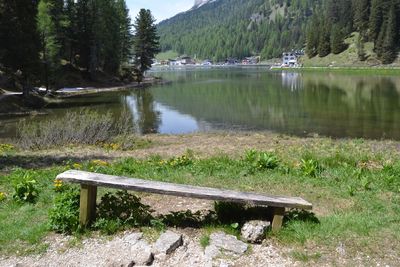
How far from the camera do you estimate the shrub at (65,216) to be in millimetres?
6895

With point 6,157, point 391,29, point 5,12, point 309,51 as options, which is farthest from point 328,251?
point 309,51

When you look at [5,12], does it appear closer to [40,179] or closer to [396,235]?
[40,179]

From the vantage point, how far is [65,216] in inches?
272

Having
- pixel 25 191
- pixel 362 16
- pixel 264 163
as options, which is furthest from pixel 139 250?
pixel 362 16

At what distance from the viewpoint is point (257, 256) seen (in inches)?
243

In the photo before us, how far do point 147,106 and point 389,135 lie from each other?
24429 millimetres

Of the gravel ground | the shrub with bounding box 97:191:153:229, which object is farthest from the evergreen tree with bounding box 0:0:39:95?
the gravel ground

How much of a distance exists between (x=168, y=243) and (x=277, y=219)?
1734 millimetres

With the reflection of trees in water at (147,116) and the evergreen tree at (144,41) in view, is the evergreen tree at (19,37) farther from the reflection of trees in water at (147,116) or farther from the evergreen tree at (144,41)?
the evergreen tree at (144,41)

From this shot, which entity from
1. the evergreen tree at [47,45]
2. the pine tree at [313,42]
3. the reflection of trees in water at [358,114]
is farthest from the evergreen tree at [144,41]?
the pine tree at [313,42]

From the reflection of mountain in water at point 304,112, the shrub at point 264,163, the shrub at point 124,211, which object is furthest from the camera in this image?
the reflection of mountain in water at point 304,112

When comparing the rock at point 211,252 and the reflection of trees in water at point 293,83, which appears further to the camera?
the reflection of trees in water at point 293,83

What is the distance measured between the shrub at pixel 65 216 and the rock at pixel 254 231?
269cm

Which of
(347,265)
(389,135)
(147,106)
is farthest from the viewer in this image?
(147,106)
